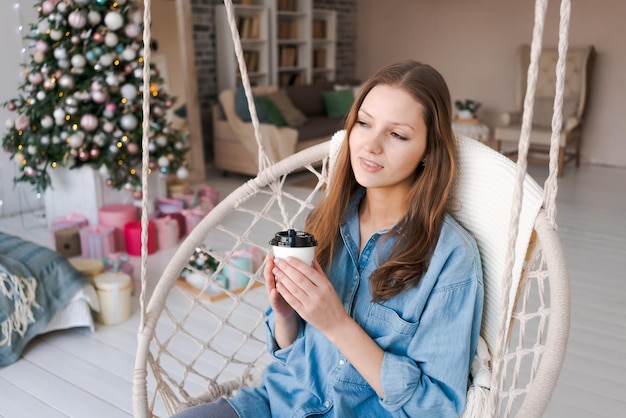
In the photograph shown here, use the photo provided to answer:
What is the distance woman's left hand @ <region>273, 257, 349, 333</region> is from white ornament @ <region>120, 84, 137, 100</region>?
260 centimetres

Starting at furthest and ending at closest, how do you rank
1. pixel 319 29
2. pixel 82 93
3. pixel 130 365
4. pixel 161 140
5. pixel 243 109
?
pixel 319 29, pixel 243 109, pixel 161 140, pixel 82 93, pixel 130 365

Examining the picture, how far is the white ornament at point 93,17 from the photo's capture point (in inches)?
129

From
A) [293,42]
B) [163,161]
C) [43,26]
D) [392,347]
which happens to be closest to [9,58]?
[43,26]

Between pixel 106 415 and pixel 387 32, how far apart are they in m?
6.37

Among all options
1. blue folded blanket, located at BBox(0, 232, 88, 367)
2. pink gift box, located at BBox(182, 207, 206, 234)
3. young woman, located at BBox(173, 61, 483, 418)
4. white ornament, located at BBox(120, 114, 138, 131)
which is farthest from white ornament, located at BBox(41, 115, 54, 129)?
young woman, located at BBox(173, 61, 483, 418)

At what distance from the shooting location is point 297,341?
3.98 feet

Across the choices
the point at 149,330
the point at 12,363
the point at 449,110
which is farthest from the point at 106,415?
the point at 449,110

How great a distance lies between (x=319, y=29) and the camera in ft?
22.5

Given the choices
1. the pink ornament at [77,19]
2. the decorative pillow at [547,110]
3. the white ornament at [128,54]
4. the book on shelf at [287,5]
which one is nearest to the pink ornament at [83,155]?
the white ornament at [128,54]

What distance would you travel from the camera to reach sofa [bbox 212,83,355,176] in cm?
502

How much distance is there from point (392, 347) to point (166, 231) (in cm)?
257

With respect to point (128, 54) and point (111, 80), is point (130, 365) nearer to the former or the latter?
point (111, 80)

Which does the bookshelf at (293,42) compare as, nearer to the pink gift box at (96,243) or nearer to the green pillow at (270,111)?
the green pillow at (270,111)

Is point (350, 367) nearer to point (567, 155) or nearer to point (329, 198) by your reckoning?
point (329, 198)
